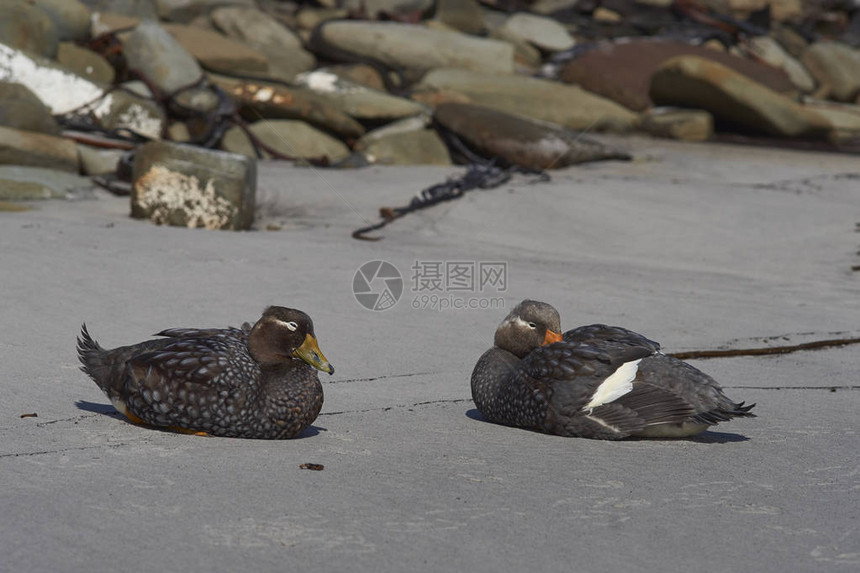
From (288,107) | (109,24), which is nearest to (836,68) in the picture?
(288,107)

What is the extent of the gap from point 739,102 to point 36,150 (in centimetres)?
996

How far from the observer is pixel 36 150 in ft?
33.8

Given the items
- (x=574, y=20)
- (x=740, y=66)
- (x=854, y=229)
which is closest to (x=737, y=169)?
(x=854, y=229)

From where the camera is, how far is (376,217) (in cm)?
980

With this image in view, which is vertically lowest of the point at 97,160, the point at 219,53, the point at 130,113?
the point at 97,160

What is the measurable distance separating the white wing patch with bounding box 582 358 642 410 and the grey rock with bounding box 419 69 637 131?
37.2 feet

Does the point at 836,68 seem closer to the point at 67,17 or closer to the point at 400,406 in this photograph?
the point at 67,17

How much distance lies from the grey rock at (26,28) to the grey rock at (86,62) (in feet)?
1.34

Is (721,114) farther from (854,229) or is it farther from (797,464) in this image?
(797,464)

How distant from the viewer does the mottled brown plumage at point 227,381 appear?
4.15 metres

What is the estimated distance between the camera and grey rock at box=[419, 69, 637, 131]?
15664mm

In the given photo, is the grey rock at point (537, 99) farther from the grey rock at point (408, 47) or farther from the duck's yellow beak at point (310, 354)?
the duck's yellow beak at point (310, 354)

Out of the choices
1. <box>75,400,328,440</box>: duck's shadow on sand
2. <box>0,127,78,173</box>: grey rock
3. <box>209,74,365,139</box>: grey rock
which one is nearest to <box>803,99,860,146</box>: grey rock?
<box>209,74,365,139</box>: grey rock

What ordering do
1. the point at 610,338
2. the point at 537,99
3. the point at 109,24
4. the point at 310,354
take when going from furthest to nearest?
the point at 537,99 < the point at 109,24 < the point at 610,338 < the point at 310,354
